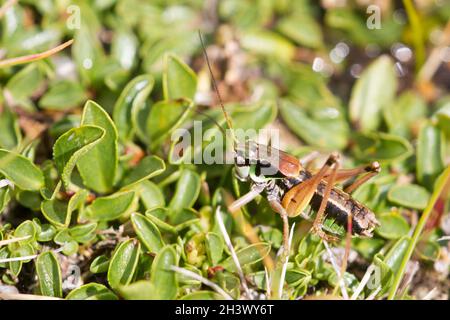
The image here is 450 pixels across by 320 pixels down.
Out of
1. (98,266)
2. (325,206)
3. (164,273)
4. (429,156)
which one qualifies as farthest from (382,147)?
(98,266)

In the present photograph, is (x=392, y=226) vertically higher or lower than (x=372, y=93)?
lower

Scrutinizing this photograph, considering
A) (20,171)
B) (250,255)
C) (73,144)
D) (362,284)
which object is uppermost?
(73,144)

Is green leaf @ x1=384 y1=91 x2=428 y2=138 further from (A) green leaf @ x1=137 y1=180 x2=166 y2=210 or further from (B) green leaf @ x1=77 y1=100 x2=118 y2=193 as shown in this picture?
(B) green leaf @ x1=77 y1=100 x2=118 y2=193

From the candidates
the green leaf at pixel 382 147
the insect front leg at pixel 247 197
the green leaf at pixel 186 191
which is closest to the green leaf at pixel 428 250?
the green leaf at pixel 382 147

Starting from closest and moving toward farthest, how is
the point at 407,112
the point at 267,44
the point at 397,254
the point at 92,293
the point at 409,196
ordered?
the point at 92,293 → the point at 397,254 → the point at 409,196 → the point at 407,112 → the point at 267,44

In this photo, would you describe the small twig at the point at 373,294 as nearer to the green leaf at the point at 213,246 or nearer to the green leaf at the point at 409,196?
the green leaf at the point at 409,196

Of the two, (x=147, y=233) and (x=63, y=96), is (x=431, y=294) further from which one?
(x=63, y=96)
